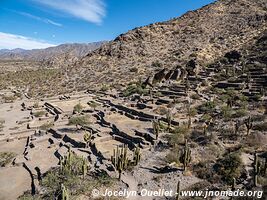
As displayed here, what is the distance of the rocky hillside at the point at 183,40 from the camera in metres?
66.6

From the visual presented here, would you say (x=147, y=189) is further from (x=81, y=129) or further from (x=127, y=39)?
(x=127, y=39)

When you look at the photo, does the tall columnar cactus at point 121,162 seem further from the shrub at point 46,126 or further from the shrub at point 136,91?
the shrub at point 136,91

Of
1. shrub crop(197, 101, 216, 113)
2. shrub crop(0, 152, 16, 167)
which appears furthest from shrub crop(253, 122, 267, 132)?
shrub crop(0, 152, 16, 167)

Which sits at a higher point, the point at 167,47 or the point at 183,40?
the point at 183,40

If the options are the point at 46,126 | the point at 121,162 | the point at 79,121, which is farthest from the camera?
the point at 46,126

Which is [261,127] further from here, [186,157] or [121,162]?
[121,162]

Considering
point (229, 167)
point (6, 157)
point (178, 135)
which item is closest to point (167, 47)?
point (178, 135)

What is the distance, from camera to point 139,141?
25.3 meters

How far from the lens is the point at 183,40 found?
75688mm

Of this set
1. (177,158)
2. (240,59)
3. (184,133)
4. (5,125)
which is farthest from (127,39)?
(177,158)

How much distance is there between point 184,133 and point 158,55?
1898 inches

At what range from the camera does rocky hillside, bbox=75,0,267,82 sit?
66.6 m

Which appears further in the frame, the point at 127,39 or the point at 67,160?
the point at 127,39

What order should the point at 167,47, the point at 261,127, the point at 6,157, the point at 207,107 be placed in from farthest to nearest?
1. the point at 167,47
2. the point at 207,107
3. the point at 261,127
4. the point at 6,157
